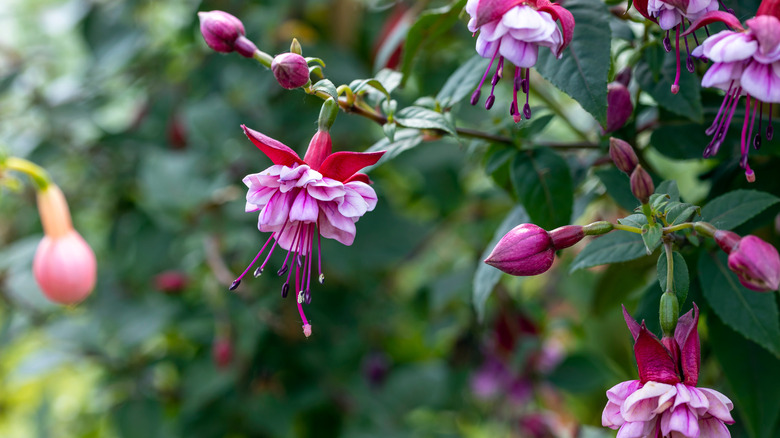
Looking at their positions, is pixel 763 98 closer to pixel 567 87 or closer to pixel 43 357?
pixel 567 87

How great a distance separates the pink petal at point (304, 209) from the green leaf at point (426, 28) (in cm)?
21

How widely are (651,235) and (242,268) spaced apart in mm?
740

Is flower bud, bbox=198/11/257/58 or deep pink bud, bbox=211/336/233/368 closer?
flower bud, bbox=198/11/257/58

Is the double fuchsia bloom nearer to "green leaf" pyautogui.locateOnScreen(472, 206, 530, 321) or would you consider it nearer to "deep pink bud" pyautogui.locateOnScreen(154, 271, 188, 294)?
"green leaf" pyautogui.locateOnScreen(472, 206, 530, 321)

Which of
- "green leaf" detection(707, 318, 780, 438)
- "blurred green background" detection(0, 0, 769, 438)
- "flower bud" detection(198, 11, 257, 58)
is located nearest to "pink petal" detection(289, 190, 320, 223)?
"flower bud" detection(198, 11, 257, 58)

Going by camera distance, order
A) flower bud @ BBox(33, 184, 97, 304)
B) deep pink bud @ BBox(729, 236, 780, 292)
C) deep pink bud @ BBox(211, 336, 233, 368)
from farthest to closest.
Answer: deep pink bud @ BBox(211, 336, 233, 368) → flower bud @ BBox(33, 184, 97, 304) → deep pink bud @ BBox(729, 236, 780, 292)

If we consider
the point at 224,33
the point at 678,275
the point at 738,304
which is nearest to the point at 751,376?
the point at 738,304

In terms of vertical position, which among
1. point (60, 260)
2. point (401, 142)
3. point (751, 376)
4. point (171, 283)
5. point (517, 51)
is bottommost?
point (171, 283)

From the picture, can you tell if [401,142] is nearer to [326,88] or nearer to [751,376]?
[326,88]

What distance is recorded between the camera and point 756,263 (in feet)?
0.94

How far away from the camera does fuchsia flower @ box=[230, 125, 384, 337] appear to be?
13.5 inches

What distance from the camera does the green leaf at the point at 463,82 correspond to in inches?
17.9

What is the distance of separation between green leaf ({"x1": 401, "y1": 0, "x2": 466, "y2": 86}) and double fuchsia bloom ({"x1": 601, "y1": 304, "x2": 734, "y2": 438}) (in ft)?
0.92

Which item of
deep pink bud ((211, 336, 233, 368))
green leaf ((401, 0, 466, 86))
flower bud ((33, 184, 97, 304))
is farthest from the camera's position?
deep pink bud ((211, 336, 233, 368))
